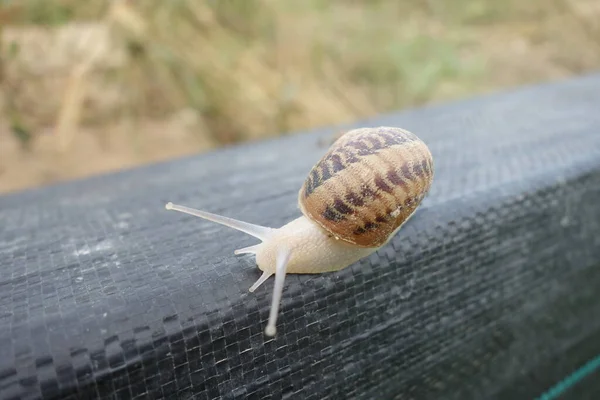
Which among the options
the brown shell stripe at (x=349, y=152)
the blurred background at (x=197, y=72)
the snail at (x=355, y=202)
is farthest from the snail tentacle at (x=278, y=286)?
the blurred background at (x=197, y=72)

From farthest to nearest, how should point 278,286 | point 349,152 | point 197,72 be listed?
point 197,72, point 349,152, point 278,286

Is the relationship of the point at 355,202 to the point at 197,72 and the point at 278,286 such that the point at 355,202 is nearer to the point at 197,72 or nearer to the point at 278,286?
the point at 278,286

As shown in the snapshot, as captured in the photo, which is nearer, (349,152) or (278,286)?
(278,286)

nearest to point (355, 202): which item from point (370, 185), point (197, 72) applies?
point (370, 185)

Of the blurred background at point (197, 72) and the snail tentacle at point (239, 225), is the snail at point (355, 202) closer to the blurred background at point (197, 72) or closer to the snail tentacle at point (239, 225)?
the snail tentacle at point (239, 225)

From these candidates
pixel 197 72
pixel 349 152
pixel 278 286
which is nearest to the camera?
pixel 278 286

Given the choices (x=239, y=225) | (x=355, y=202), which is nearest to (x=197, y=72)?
(x=239, y=225)

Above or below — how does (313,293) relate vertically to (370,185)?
below
